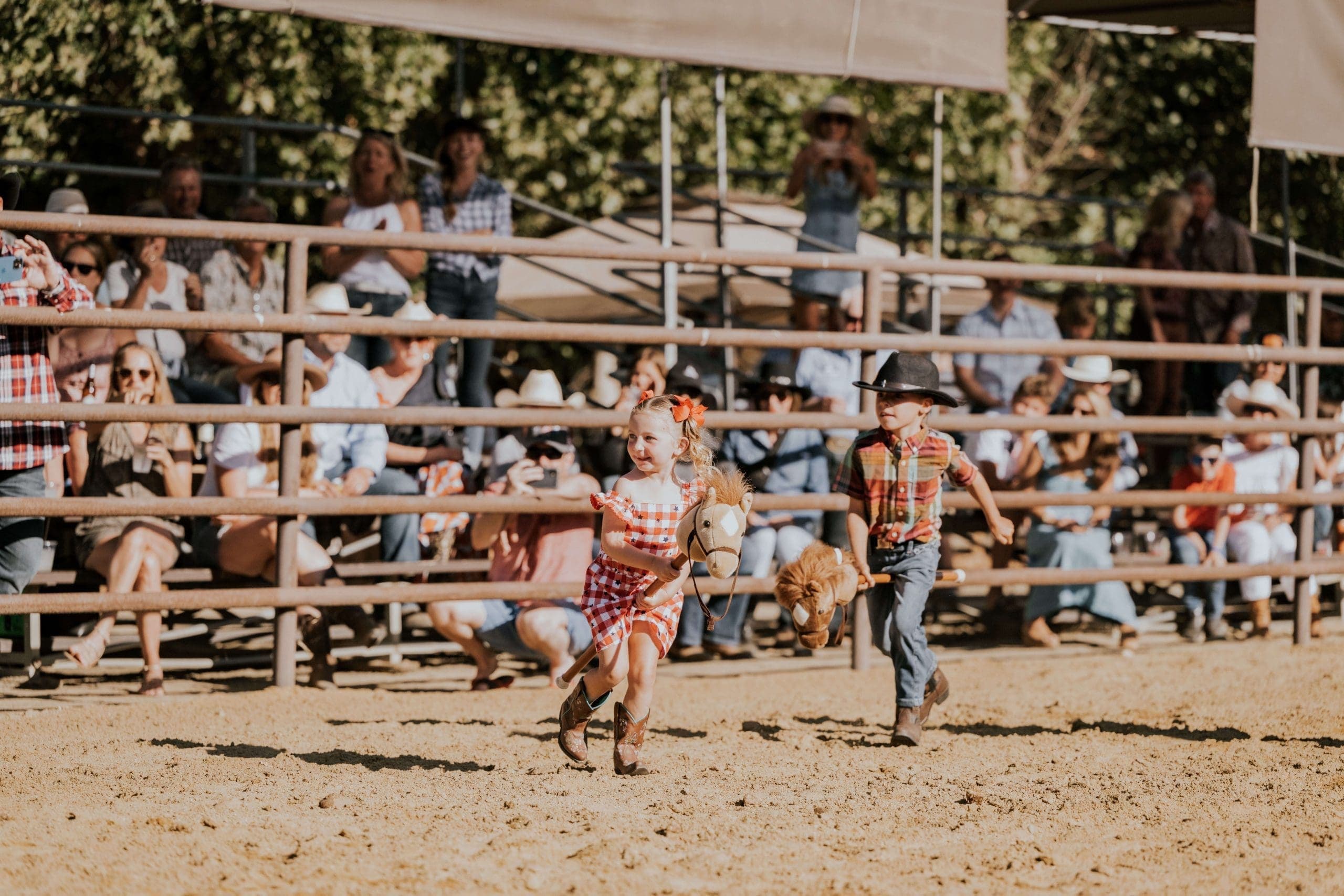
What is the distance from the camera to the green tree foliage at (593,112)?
1199cm

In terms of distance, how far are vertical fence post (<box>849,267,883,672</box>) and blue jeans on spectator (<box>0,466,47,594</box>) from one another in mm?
3535

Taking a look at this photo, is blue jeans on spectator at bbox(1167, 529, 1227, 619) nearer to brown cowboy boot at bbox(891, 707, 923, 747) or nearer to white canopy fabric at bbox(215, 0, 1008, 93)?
white canopy fabric at bbox(215, 0, 1008, 93)

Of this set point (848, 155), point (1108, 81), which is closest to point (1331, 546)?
point (848, 155)

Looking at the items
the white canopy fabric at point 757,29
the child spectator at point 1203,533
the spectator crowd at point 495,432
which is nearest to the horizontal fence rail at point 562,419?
the spectator crowd at point 495,432

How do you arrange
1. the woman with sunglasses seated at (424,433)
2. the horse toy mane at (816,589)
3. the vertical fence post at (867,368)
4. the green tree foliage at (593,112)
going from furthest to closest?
the green tree foliage at (593,112)
the woman with sunglasses seated at (424,433)
the vertical fence post at (867,368)
the horse toy mane at (816,589)

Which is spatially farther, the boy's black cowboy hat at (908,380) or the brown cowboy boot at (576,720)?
the boy's black cowboy hat at (908,380)

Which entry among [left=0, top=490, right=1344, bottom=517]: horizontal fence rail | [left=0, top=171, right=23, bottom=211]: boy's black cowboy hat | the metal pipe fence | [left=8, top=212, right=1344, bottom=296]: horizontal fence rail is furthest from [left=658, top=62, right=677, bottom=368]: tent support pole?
[left=0, top=171, right=23, bottom=211]: boy's black cowboy hat

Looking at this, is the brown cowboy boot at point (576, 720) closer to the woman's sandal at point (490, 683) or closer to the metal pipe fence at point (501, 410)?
the metal pipe fence at point (501, 410)

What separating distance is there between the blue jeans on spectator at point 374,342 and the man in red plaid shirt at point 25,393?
1.77 m

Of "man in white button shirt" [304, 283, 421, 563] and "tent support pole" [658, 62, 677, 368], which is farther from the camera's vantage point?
"tent support pole" [658, 62, 677, 368]

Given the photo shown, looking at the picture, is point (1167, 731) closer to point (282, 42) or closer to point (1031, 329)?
point (1031, 329)

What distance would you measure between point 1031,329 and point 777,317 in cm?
581

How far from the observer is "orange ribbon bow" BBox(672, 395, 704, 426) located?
4.77m

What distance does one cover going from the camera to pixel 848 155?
8984mm
